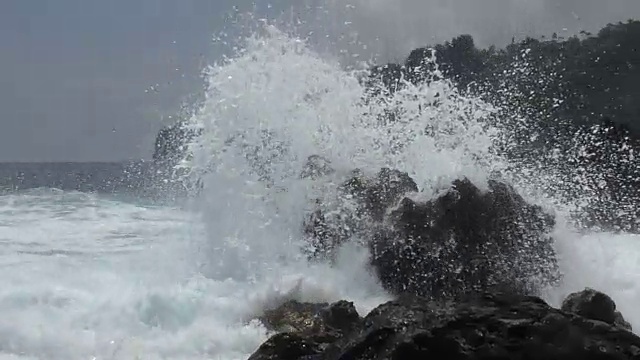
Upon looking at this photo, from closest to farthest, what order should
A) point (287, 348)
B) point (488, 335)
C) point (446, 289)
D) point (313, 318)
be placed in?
point (488, 335), point (287, 348), point (313, 318), point (446, 289)

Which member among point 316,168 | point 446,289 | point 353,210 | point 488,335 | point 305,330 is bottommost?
point 488,335

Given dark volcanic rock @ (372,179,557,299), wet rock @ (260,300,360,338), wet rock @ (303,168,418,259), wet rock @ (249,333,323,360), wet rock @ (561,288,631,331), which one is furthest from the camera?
wet rock @ (303,168,418,259)

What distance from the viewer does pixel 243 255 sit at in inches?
401

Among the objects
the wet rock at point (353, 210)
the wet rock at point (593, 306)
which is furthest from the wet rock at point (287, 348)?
the wet rock at point (353, 210)

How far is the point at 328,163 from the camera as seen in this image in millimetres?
10969

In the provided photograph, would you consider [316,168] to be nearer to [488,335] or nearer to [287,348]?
[287,348]

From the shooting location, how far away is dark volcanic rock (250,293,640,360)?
134 inches

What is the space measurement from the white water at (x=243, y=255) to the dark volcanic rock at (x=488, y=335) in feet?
8.84

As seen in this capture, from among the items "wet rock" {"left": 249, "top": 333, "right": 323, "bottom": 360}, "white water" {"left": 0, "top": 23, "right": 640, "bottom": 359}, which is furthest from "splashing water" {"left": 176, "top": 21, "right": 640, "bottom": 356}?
"wet rock" {"left": 249, "top": 333, "right": 323, "bottom": 360}

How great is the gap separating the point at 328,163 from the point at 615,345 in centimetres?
773

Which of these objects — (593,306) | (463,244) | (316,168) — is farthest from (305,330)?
(316,168)

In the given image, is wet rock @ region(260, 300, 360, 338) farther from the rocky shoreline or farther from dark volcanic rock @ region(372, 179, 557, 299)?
dark volcanic rock @ region(372, 179, 557, 299)

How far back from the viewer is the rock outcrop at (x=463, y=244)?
311 inches

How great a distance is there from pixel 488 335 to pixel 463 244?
4722mm
